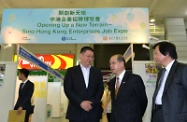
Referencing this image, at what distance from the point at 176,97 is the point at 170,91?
0.07 m

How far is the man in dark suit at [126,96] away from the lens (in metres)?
2.06

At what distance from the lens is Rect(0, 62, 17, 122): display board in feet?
10.6

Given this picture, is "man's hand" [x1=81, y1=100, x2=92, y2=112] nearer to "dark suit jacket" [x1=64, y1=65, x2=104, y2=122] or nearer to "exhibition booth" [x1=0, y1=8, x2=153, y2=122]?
"dark suit jacket" [x1=64, y1=65, x2=104, y2=122]

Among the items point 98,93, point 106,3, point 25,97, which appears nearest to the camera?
point 98,93

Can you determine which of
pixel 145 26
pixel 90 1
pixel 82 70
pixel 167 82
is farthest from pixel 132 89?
pixel 90 1

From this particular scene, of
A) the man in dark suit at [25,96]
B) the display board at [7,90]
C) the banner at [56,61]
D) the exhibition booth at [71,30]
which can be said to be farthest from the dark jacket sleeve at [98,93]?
the banner at [56,61]

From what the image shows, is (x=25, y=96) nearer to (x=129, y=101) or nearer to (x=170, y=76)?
(x=129, y=101)

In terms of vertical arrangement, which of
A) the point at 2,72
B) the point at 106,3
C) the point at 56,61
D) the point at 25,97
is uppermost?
the point at 106,3

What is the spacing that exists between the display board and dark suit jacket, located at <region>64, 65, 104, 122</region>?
138cm

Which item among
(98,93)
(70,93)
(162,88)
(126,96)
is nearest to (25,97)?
(70,93)

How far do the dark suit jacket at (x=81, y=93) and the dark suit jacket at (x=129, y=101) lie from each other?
0.20 meters

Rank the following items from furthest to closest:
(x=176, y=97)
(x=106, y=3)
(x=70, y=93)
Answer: (x=106, y=3) < (x=70, y=93) < (x=176, y=97)

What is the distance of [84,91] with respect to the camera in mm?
2268

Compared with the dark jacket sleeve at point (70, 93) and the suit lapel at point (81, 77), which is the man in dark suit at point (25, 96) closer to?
the dark jacket sleeve at point (70, 93)
